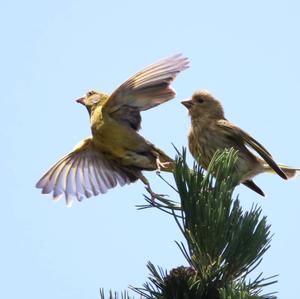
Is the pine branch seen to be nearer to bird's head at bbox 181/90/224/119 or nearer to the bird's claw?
the bird's claw

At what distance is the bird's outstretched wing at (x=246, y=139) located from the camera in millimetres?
6517

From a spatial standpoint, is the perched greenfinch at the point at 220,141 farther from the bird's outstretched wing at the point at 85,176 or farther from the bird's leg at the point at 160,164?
the bird's outstretched wing at the point at 85,176

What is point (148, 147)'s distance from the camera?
6238 millimetres

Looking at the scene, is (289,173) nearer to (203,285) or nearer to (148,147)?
(148,147)

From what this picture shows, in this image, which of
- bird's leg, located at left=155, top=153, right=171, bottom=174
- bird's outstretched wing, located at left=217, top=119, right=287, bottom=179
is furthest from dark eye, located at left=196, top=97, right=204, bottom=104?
bird's leg, located at left=155, top=153, right=171, bottom=174

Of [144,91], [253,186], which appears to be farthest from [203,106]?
[144,91]

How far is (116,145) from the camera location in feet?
20.5

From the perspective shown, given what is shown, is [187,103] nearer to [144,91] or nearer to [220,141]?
[220,141]

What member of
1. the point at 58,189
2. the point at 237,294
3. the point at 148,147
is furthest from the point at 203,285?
the point at 58,189

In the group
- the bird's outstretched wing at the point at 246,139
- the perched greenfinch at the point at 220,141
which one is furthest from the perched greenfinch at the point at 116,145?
the bird's outstretched wing at the point at 246,139

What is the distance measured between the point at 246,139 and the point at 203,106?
89cm

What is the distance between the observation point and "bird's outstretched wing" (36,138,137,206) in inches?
260

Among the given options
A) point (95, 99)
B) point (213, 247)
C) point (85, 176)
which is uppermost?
point (95, 99)

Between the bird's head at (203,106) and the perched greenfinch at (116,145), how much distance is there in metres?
1.11
